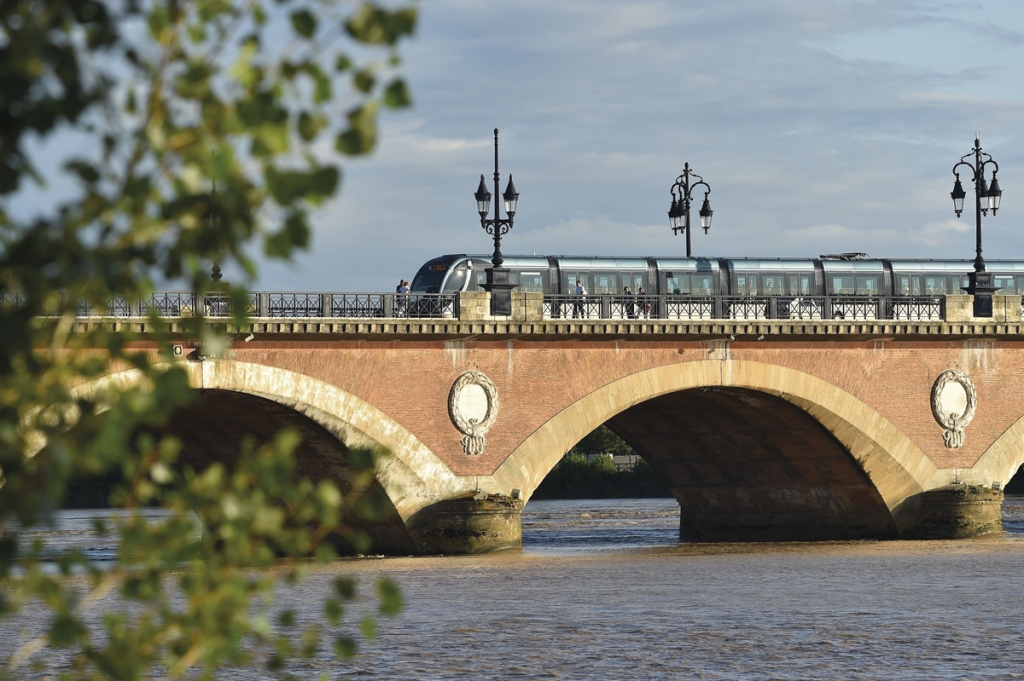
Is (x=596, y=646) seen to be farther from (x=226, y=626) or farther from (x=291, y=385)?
(x=226, y=626)

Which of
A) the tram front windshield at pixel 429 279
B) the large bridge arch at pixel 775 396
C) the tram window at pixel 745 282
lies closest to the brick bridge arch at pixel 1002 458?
the large bridge arch at pixel 775 396

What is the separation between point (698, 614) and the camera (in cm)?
2312

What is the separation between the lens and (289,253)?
4539 millimetres

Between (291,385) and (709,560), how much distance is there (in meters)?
9.68

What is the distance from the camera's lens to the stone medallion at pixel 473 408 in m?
32.2

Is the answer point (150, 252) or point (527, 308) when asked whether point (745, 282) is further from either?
point (150, 252)

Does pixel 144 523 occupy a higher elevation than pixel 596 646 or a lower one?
higher

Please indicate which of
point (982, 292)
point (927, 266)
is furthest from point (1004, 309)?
point (927, 266)

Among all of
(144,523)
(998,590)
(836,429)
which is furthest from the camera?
(836,429)

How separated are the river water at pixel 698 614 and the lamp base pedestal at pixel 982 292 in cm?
538

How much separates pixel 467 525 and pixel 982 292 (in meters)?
14.2

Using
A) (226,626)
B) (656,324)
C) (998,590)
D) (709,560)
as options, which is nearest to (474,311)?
(656,324)

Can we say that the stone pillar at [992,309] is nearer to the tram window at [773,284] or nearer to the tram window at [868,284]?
the tram window at [868,284]

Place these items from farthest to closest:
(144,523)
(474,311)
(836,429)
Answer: (836,429) → (474,311) → (144,523)
